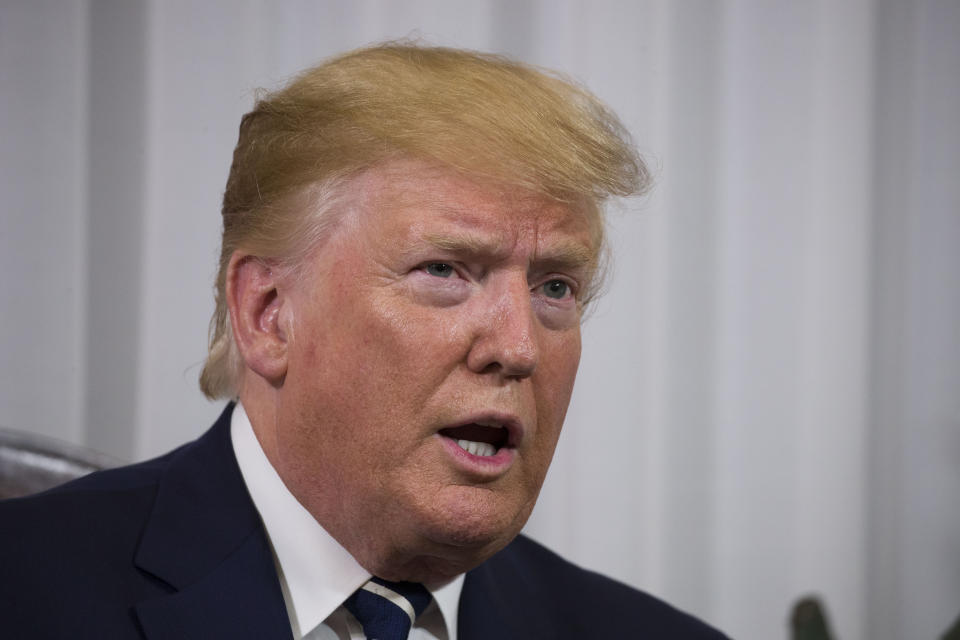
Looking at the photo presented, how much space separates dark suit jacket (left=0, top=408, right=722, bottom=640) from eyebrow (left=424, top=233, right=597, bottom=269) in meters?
0.40

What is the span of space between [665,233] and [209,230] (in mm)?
1008

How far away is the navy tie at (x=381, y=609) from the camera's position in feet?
4.00

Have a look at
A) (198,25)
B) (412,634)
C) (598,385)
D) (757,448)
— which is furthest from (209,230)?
(757,448)

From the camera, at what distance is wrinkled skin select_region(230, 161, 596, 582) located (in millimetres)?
1124

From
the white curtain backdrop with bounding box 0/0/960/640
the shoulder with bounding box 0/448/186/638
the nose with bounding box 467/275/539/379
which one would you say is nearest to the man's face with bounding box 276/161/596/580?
the nose with bounding box 467/275/539/379

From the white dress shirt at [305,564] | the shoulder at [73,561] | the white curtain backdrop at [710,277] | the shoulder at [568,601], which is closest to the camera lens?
the shoulder at [73,561]

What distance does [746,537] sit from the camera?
2.54 metres

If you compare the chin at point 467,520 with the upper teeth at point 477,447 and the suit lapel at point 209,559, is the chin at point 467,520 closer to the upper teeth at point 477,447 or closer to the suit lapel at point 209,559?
the upper teeth at point 477,447

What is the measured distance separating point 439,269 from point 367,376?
138 millimetres

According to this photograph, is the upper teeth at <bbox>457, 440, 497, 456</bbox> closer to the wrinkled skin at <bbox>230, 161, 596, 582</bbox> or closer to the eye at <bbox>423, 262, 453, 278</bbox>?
the wrinkled skin at <bbox>230, 161, 596, 582</bbox>

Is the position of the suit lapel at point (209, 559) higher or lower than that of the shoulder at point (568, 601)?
higher

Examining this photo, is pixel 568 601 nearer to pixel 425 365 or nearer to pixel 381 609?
pixel 381 609

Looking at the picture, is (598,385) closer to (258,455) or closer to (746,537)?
(746,537)

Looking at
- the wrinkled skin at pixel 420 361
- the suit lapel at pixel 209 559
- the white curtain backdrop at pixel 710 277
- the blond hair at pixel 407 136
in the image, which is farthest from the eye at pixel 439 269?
the white curtain backdrop at pixel 710 277
